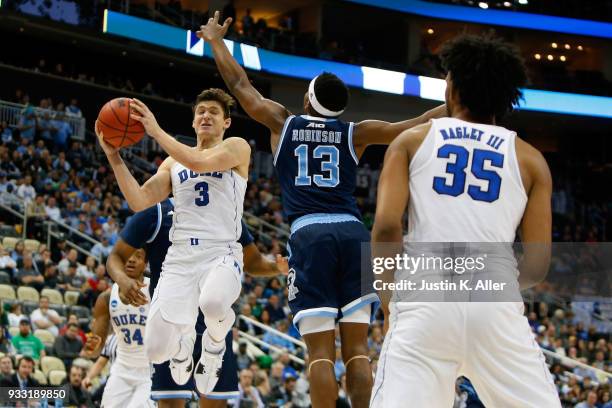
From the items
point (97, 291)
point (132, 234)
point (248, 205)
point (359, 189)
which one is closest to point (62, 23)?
point (248, 205)

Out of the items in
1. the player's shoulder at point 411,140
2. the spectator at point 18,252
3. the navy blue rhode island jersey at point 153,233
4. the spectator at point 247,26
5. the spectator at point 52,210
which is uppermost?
the spectator at point 247,26

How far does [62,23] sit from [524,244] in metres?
23.6

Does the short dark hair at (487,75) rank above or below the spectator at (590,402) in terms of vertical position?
above

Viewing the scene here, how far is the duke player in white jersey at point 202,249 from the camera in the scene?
6934 millimetres

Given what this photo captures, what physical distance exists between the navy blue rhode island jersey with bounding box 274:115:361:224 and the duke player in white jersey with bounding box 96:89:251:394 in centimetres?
82

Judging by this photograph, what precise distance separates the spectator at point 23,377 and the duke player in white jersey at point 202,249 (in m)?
4.73

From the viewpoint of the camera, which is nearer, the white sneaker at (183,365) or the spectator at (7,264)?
the white sneaker at (183,365)

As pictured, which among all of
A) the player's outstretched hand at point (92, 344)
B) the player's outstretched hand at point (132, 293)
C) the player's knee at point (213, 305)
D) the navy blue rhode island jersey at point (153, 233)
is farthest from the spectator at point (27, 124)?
the player's knee at point (213, 305)

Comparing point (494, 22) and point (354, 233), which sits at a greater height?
point (494, 22)

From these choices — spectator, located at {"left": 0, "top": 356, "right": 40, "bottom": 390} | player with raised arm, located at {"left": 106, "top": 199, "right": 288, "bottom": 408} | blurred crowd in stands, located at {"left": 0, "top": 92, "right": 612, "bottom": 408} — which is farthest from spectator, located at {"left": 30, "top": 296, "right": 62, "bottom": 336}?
player with raised arm, located at {"left": 106, "top": 199, "right": 288, "bottom": 408}

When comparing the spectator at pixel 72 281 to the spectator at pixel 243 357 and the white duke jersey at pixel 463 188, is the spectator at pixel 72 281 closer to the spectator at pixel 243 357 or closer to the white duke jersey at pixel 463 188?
the spectator at pixel 243 357

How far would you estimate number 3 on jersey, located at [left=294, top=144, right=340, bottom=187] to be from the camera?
6.18 m

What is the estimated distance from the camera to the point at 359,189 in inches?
1222

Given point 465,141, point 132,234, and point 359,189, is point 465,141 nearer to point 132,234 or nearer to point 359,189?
point 132,234
